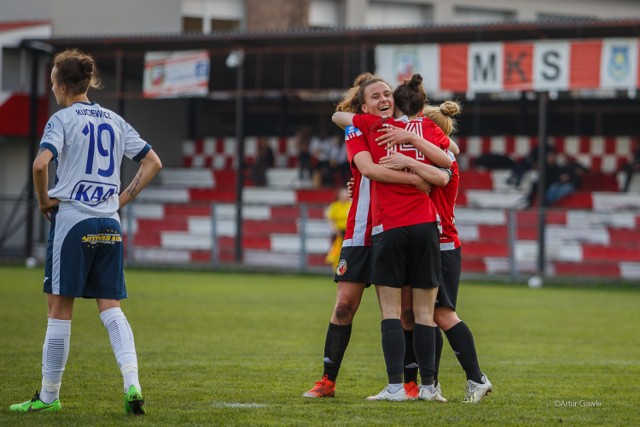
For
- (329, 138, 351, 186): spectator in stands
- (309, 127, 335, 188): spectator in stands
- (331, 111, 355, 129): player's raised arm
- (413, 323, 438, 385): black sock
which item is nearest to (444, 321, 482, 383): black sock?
(413, 323, 438, 385): black sock

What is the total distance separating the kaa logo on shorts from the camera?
6203 millimetres

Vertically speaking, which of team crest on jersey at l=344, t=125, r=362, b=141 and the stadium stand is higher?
team crest on jersey at l=344, t=125, r=362, b=141

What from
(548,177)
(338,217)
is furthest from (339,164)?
(338,217)

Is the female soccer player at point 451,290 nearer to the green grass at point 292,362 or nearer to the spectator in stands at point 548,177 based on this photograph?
the green grass at point 292,362

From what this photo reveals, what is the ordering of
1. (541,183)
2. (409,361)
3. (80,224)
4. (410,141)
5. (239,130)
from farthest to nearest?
(239,130), (541,183), (409,361), (410,141), (80,224)

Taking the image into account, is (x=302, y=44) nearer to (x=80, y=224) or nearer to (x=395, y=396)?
(x=395, y=396)

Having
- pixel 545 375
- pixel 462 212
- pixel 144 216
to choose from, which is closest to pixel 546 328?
pixel 545 375

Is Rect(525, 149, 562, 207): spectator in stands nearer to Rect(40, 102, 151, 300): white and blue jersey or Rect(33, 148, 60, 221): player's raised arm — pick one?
Rect(40, 102, 151, 300): white and blue jersey

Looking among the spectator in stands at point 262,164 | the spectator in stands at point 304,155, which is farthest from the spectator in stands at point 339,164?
the spectator in stands at point 262,164

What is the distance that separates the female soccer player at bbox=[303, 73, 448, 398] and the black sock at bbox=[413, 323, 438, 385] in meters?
0.42

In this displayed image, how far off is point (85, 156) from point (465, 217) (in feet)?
54.1

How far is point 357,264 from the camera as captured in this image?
6.86m

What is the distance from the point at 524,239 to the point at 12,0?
14.3 m

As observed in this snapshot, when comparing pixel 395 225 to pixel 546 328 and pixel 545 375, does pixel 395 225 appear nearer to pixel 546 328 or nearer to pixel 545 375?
pixel 545 375
